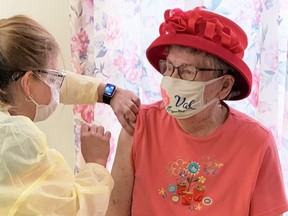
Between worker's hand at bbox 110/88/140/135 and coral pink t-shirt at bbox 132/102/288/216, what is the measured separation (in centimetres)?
2

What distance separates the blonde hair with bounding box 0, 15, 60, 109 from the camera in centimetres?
125

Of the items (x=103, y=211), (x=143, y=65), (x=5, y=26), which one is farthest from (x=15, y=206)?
(x=143, y=65)

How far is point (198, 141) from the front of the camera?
155cm

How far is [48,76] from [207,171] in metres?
0.59

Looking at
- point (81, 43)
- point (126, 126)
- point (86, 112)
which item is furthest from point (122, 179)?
point (81, 43)

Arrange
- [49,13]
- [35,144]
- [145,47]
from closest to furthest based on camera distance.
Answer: [35,144]
[145,47]
[49,13]

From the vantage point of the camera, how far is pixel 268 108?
1.73 m

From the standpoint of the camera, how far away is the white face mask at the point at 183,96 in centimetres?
148

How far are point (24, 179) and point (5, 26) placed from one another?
413 mm

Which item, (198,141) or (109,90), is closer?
(198,141)

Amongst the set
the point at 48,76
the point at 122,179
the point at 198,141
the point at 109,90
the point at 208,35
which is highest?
the point at 208,35

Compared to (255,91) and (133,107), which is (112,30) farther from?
(255,91)

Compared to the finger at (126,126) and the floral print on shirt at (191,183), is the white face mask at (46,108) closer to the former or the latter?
the finger at (126,126)

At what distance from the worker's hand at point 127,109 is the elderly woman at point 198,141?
0.07 feet
